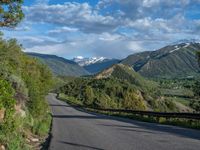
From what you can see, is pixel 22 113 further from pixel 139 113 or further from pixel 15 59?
pixel 139 113

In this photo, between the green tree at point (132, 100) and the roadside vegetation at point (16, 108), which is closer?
the roadside vegetation at point (16, 108)

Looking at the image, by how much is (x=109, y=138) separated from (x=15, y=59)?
1521 cm

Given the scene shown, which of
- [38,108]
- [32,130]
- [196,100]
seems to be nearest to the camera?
→ [32,130]

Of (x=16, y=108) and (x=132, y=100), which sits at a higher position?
(x=132, y=100)

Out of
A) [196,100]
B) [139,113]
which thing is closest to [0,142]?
[139,113]

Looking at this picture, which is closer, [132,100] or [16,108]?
[16,108]

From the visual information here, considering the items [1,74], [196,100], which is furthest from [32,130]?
[196,100]

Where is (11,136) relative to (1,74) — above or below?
below

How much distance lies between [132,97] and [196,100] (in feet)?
234

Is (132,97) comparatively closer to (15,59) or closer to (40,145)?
(15,59)

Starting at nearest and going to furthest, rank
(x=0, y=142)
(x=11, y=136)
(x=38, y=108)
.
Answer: (x=0, y=142) < (x=11, y=136) < (x=38, y=108)

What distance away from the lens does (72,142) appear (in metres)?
16.6

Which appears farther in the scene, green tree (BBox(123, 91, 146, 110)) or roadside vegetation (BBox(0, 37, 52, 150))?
green tree (BBox(123, 91, 146, 110))

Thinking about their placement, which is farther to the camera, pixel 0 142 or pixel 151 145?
pixel 151 145
